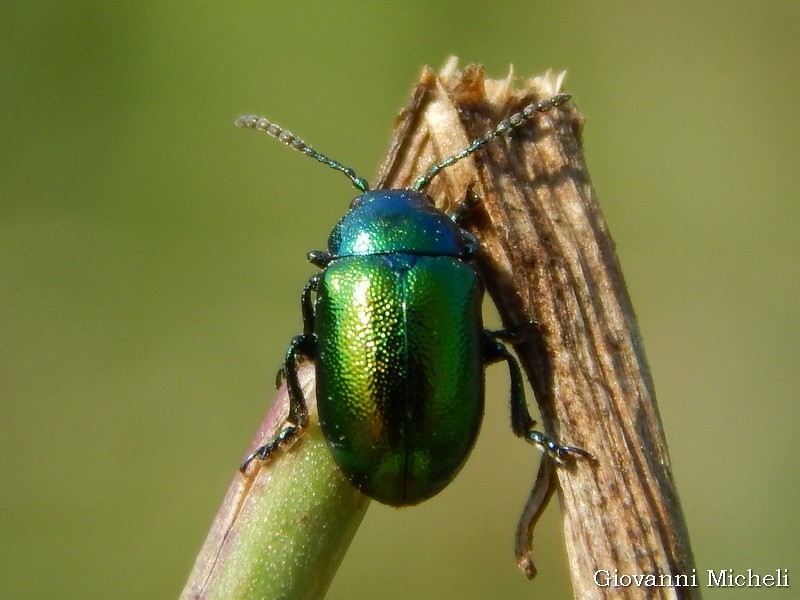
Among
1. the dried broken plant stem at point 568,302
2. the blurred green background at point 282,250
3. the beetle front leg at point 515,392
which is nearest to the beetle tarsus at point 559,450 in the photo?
the dried broken plant stem at point 568,302

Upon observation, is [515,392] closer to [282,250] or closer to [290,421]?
[290,421]

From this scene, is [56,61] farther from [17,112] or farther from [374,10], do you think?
[374,10]

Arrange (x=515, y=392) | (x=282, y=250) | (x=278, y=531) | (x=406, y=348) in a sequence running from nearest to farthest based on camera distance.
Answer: (x=278, y=531) < (x=406, y=348) < (x=515, y=392) < (x=282, y=250)

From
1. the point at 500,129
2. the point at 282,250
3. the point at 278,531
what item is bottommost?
the point at 278,531

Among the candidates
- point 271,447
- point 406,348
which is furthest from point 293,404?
point 406,348

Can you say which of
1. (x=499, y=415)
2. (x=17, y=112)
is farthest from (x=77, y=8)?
(x=499, y=415)

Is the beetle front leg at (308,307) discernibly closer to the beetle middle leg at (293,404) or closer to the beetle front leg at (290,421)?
the beetle middle leg at (293,404)

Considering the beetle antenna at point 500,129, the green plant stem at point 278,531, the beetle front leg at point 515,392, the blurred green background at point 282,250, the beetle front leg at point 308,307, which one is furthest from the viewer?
the blurred green background at point 282,250
